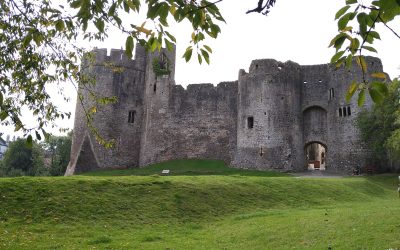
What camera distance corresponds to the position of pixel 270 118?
3406 centimetres

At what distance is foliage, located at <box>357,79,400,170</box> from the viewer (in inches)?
1125

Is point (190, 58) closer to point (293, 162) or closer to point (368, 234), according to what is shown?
point (368, 234)

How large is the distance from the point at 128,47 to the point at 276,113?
30665 millimetres

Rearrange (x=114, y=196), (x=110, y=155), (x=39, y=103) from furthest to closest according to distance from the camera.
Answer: (x=110, y=155) < (x=114, y=196) < (x=39, y=103)

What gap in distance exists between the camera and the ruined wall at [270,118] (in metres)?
33.5

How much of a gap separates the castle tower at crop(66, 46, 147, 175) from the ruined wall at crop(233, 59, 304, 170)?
10755 mm

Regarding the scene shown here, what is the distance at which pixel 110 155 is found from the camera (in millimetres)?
38812

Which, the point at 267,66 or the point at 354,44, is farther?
the point at 267,66

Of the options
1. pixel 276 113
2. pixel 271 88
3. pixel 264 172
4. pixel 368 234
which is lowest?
pixel 368 234

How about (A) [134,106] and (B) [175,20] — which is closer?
(B) [175,20]

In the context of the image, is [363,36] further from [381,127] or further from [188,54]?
[381,127]

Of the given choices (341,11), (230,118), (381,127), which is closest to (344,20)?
(341,11)

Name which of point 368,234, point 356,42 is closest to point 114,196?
point 368,234

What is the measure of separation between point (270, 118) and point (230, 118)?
4942 millimetres
